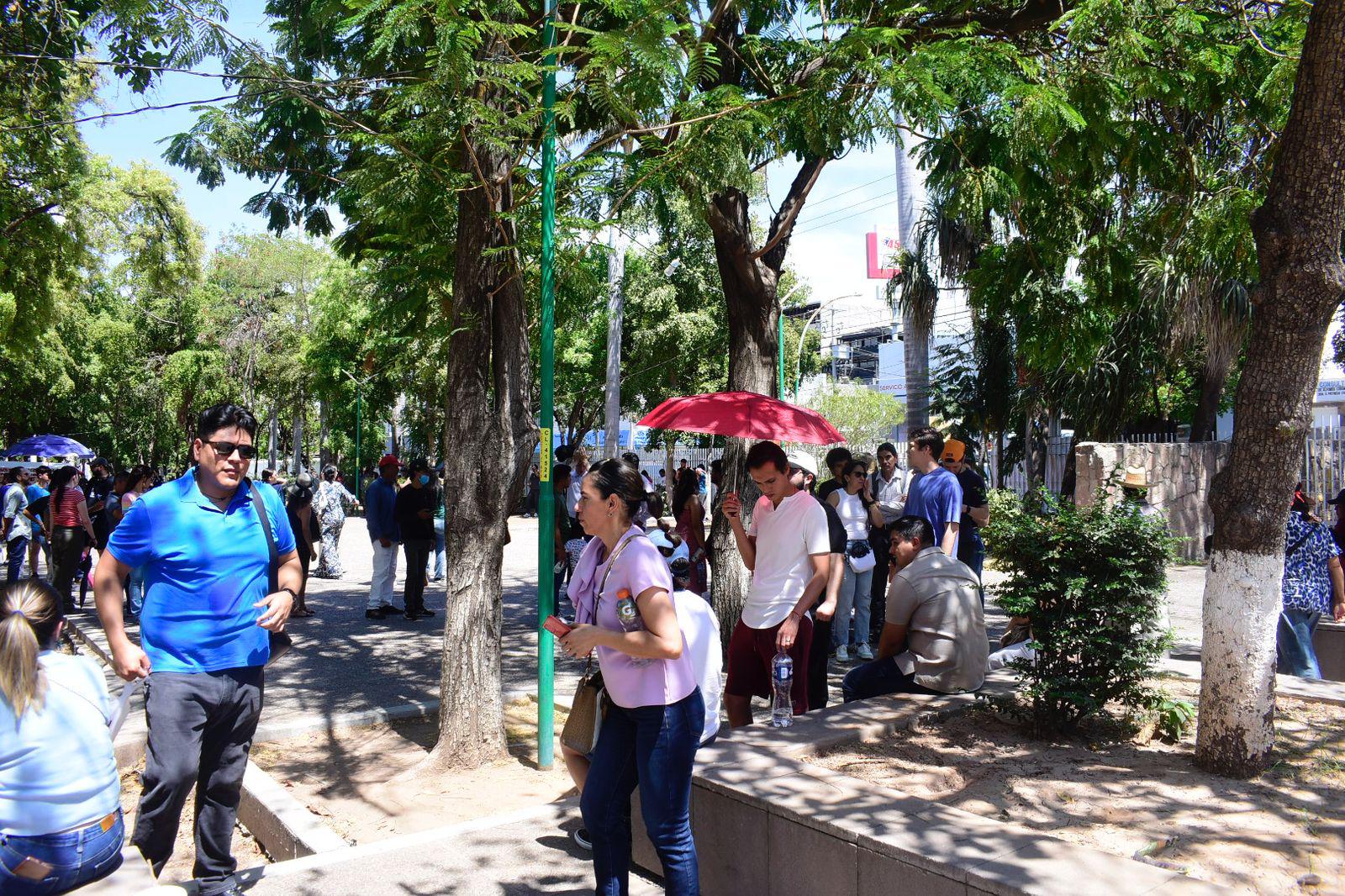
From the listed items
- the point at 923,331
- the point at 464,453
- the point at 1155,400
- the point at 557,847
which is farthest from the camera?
the point at 1155,400

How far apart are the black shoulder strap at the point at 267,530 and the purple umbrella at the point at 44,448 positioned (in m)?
25.5

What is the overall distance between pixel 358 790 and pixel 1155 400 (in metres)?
19.6

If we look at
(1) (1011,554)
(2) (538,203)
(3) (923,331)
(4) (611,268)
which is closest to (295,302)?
(4) (611,268)

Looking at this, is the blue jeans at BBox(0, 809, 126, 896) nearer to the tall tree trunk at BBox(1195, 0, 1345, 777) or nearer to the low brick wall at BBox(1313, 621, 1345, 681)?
the tall tree trunk at BBox(1195, 0, 1345, 777)

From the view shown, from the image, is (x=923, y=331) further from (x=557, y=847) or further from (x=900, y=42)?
(x=557, y=847)

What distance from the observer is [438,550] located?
45.3 feet

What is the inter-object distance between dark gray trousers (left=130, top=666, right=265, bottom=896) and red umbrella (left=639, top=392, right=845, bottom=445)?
3.66m

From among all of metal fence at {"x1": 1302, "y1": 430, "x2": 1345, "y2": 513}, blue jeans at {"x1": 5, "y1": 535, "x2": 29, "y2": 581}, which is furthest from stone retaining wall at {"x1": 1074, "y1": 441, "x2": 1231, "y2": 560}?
blue jeans at {"x1": 5, "y1": 535, "x2": 29, "y2": 581}

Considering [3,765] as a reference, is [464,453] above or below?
above

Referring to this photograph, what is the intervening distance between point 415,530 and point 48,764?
8.48 meters

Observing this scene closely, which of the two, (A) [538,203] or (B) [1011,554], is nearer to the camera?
(B) [1011,554]

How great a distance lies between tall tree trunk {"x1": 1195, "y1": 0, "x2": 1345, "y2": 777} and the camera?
176 inches

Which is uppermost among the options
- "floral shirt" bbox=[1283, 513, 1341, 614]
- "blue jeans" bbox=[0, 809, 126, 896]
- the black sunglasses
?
the black sunglasses

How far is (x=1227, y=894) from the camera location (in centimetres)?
297
